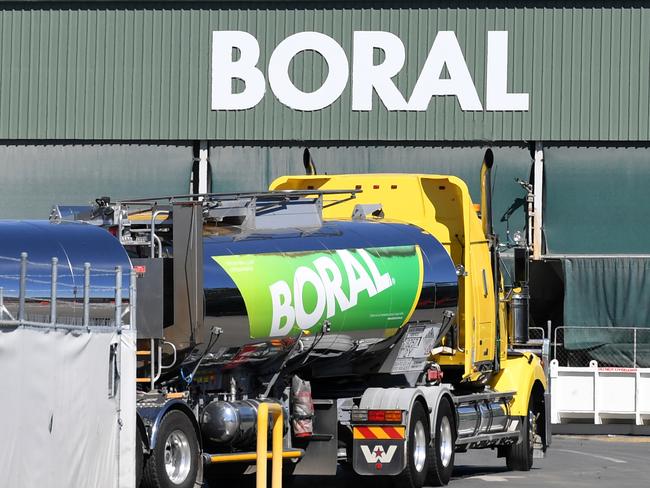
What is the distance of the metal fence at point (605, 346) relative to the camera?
113 ft

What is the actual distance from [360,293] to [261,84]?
66.4 feet

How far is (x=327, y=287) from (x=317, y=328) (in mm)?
452

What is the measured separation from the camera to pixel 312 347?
1600cm

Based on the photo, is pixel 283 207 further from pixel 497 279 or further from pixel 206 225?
pixel 497 279

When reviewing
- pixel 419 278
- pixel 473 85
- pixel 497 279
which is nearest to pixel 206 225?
pixel 419 278

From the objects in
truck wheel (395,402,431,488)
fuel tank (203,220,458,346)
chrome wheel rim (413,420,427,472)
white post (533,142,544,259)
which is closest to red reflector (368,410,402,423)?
truck wheel (395,402,431,488)

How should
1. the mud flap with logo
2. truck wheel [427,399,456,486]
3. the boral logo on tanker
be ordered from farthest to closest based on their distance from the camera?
truck wheel [427,399,456,486] < the mud flap with logo < the boral logo on tanker

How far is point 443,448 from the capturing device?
1803cm

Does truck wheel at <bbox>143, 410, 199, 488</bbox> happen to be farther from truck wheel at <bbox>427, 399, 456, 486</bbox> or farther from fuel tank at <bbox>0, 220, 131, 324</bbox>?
truck wheel at <bbox>427, 399, 456, 486</bbox>

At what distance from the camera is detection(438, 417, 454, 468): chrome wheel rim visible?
1789 centimetres

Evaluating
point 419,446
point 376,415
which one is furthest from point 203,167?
point 376,415

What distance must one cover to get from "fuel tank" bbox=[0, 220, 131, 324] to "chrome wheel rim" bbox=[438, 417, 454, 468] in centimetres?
614

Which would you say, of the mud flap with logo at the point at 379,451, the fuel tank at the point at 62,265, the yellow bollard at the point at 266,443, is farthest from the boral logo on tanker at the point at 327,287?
the fuel tank at the point at 62,265

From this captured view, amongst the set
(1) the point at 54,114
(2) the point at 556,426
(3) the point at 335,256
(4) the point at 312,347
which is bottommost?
(2) the point at 556,426
